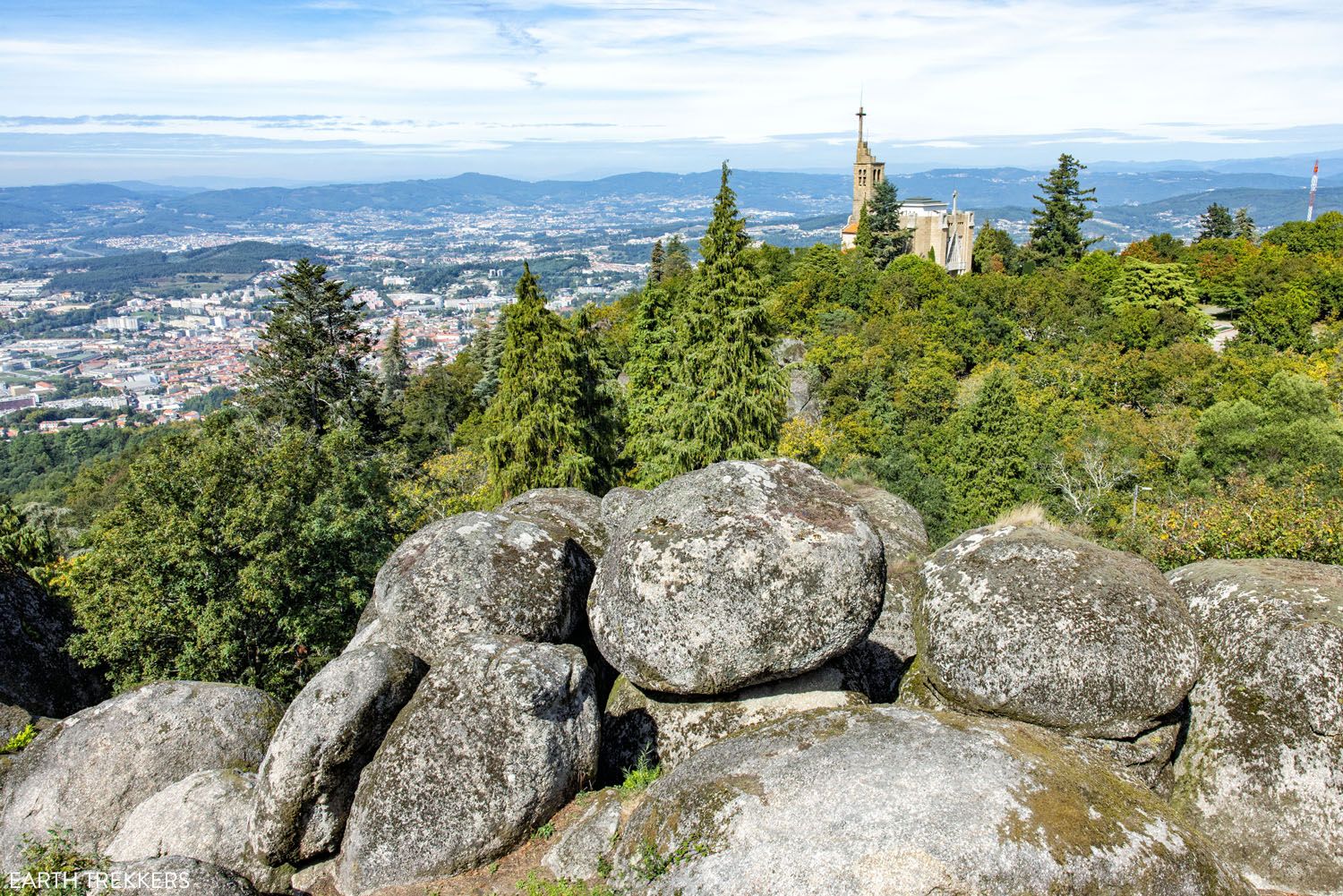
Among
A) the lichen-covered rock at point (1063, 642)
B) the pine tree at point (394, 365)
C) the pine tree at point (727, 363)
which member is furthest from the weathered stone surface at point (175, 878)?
the pine tree at point (394, 365)

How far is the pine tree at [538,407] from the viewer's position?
25953 mm

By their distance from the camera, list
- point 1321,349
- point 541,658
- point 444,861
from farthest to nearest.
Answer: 1. point 1321,349
2. point 541,658
3. point 444,861

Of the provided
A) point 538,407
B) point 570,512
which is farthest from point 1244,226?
point 570,512

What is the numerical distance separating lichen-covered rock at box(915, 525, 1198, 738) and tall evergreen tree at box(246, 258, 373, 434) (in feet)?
102

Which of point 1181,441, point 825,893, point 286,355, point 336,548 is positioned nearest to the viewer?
point 825,893

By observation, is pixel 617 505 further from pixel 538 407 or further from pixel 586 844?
pixel 538 407

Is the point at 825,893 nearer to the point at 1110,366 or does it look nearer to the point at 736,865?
the point at 736,865

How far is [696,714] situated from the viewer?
29.2 ft

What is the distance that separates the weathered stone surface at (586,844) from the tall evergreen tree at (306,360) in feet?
97.6

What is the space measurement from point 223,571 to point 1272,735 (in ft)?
55.0

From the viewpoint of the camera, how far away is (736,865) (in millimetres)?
5887

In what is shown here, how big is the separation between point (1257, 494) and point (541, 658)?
2235 centimetres

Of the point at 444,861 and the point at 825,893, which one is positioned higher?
→ the point at 825,893

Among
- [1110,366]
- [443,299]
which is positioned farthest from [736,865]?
[443,299]
